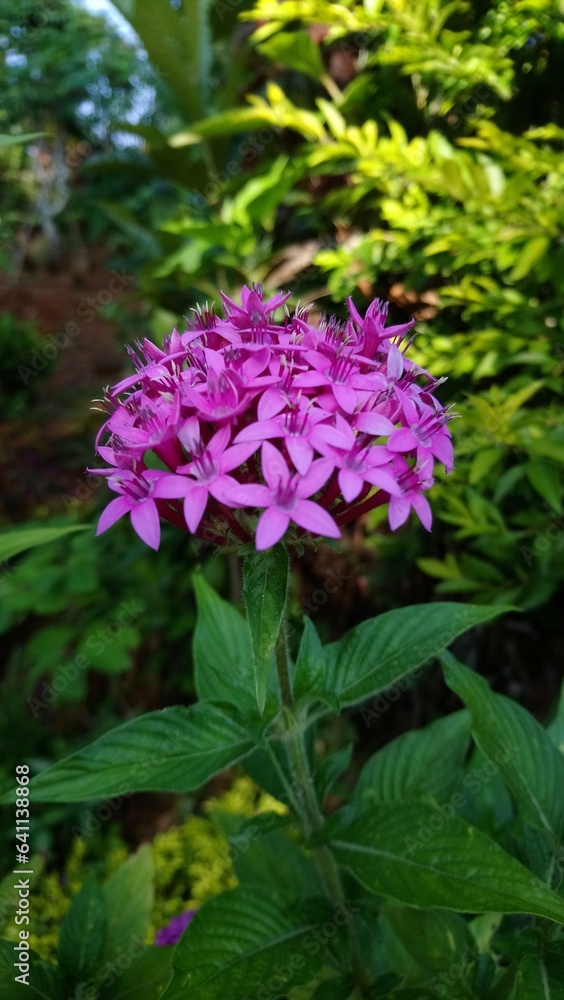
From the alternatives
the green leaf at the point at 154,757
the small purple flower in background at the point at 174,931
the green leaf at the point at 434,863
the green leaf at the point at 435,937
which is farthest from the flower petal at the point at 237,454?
the small purple flower in background at the point at 174,931

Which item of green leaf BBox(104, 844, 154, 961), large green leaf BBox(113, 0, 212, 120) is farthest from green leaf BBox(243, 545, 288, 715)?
large green leaf BBox(113, 0, 212, 120)

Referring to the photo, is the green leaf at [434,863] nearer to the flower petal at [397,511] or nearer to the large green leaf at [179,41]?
the flower petal at [397,511]

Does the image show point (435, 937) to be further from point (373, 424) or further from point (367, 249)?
point (367, 249)

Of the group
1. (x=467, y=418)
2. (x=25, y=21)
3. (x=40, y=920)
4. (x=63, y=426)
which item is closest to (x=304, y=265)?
(x=467, y=418)

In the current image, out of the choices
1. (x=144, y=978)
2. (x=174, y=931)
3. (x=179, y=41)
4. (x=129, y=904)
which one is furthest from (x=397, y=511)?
(x=179, y=41)

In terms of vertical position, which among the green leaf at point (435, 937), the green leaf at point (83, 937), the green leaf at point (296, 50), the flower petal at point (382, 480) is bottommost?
the green leaf at point (435, 937)

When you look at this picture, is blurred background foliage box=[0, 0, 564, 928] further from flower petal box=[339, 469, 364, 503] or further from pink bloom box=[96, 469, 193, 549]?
flower petal box=[339, 469, 364, 503]
